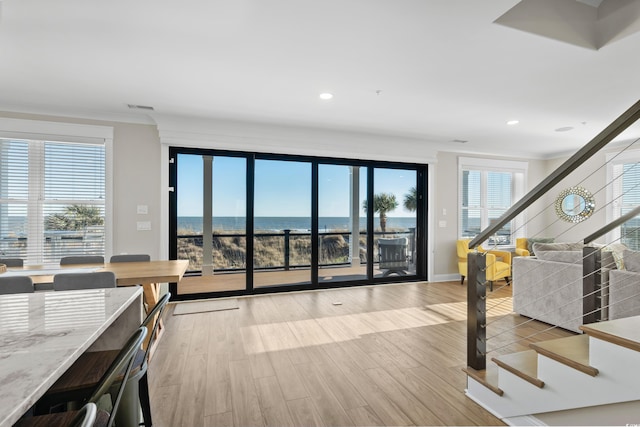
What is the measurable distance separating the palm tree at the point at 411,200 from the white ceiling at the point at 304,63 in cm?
167

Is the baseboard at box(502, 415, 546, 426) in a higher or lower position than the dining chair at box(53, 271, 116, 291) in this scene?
lower

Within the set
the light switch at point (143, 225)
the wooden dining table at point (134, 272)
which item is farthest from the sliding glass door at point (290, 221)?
the wooden dining table at point (134, 272)

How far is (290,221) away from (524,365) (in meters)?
3.55

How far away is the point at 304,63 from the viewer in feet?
8.62

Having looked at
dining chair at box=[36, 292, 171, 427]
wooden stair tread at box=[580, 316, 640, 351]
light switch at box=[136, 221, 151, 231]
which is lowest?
dining chair at box=[36, 292, 171, 427]

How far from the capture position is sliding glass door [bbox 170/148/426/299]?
4414 mm

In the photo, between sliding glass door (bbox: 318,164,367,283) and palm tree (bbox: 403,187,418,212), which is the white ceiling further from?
palm tree (bbox: 403,187,418,212)

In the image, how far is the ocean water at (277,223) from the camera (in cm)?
438

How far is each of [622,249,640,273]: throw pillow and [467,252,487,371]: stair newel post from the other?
6.74ft

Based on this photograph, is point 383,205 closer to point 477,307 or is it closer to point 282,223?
point 282,223

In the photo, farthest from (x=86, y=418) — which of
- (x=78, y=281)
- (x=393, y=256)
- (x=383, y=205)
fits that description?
(x=393, y=256)

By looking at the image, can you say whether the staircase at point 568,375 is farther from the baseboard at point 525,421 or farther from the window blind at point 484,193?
the window blind at point 484,193

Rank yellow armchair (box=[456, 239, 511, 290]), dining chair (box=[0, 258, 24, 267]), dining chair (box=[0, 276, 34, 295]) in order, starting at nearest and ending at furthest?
dining chair (box=[0, 276, 34, 295]) → dining chair (box=[0, 258, 24, 267]) → yellow armchair (box=[456, 239, 511, 290])

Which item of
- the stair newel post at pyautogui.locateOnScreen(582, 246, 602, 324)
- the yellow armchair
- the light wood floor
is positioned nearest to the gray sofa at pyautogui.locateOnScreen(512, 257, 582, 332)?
the light wood floor
